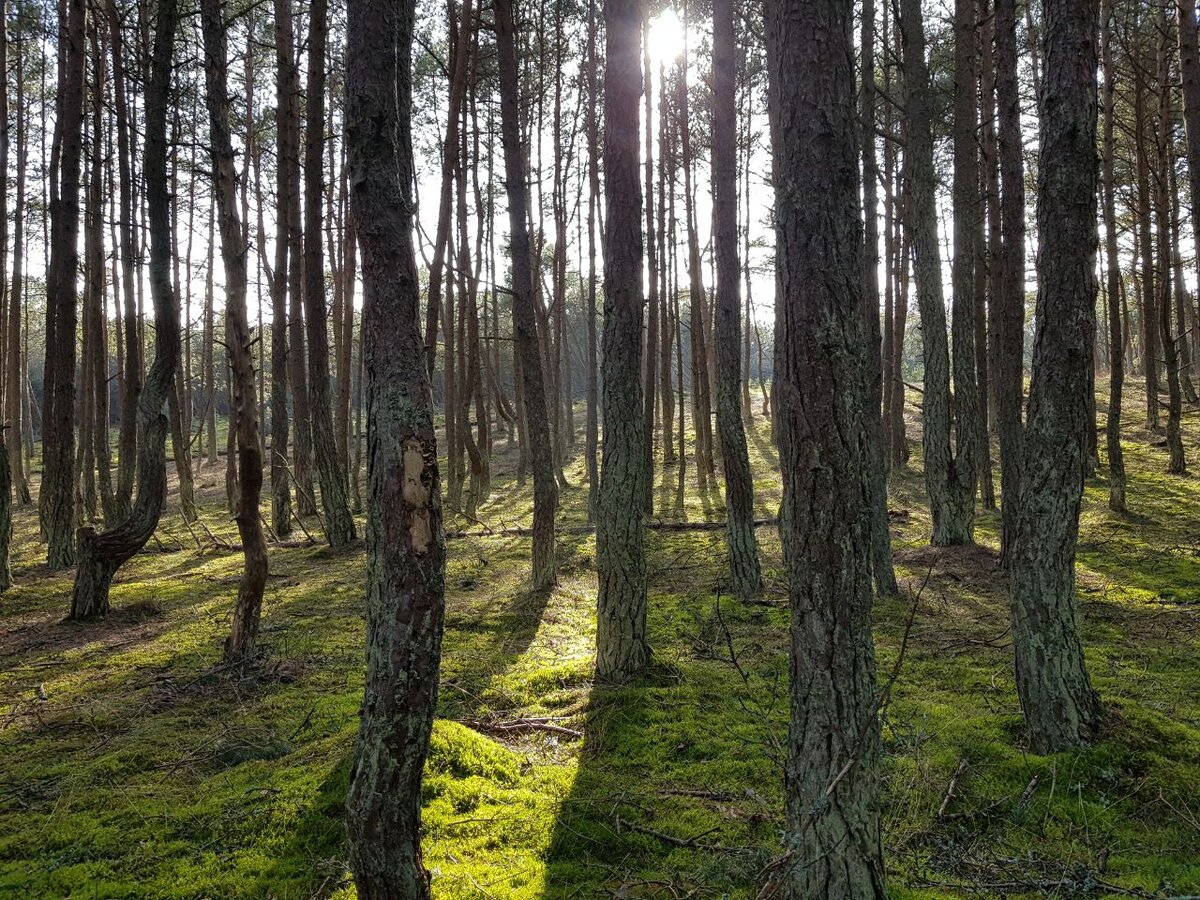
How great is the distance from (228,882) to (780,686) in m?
3.83

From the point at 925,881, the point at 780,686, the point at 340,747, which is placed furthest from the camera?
the point at 780,686

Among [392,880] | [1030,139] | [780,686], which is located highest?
[1030,139]

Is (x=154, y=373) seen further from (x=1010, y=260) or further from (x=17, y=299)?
(x=17, y=299)

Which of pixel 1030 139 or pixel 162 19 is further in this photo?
pixel 1030 139

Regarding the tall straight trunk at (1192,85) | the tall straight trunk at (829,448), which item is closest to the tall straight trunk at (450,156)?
the tall straight trunk at (829,448)

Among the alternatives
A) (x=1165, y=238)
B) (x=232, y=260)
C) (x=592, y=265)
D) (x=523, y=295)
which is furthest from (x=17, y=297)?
(x=1165, y=238)

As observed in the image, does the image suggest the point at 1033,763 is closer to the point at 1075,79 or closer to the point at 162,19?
the point at 1075,79

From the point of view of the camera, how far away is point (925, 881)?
2902 mm

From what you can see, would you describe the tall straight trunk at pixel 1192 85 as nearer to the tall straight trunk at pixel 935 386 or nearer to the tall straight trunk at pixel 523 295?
the tall straight trunk at pixel 935 386

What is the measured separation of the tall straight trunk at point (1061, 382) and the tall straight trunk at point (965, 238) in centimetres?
682

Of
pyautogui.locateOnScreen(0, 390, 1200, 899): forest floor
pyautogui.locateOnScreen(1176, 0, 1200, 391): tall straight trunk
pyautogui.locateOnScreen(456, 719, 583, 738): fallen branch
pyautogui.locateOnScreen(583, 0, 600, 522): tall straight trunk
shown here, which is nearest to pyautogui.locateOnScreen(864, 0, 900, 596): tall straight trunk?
pyautogui.locateOnScreen(0, 390, 1200, 899): forest floor

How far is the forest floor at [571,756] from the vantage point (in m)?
3.05

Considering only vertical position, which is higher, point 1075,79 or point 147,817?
point 1075,79

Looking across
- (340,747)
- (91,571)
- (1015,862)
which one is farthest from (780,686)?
(91,571)
